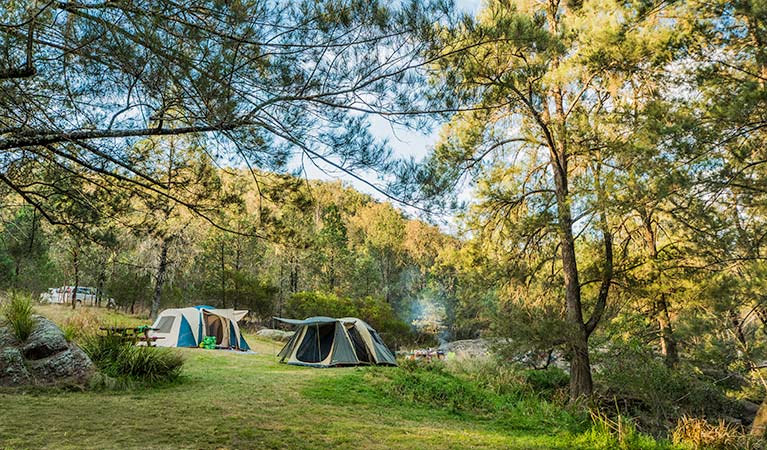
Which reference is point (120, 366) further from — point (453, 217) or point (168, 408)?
point (453, 217)

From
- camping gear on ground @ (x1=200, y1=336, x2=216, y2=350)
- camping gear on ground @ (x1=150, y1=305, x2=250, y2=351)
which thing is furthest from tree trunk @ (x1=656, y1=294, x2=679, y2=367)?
camping gear on ground @ (x1=200, y1=336, x2=216, y2=350)

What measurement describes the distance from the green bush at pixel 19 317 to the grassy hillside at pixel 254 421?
108 centimetres

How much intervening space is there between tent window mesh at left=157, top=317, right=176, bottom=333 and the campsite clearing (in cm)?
754

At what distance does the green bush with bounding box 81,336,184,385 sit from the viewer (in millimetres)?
6133

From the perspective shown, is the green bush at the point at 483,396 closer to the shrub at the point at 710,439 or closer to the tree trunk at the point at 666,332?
the shrub at the point at 710,439

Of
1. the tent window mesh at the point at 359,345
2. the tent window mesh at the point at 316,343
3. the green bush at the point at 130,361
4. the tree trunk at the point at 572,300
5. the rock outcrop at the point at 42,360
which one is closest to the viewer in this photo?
the rock outcrop at the point at 42,360

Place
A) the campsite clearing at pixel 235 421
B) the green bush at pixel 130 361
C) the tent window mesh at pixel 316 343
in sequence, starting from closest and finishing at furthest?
the campsite clearing at pixel 235 421 → the green bush at pixel 130 361 → the tent window mesh at pixel 316 343

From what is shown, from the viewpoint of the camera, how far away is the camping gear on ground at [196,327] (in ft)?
44.1

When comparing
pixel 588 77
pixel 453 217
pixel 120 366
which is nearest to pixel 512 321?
pixel 453 217

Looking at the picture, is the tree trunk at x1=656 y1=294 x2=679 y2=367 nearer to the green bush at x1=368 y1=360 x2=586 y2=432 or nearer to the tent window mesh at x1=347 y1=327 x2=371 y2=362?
the green bush at x1=368 y1=360 x2=586 y2=432

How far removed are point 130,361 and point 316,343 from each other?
5.55m

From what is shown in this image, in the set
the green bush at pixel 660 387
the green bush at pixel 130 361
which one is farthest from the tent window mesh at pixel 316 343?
the green bush at pixel 660 387

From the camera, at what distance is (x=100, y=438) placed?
3305mm

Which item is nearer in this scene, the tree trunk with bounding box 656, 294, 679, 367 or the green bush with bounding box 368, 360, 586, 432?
the green bush with bounding box 368, 360, 586, 432
